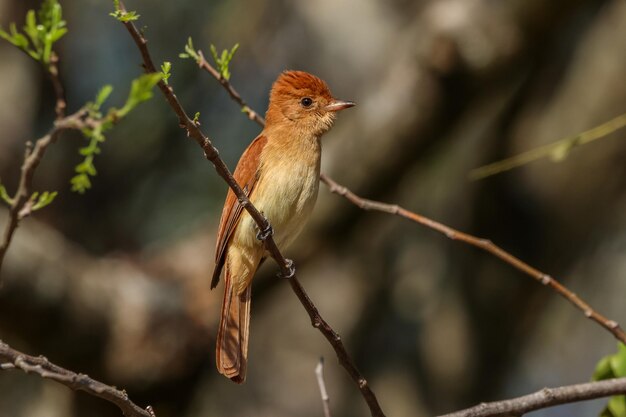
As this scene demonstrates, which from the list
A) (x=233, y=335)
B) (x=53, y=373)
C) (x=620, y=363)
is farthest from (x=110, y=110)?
(x=233, y=335)

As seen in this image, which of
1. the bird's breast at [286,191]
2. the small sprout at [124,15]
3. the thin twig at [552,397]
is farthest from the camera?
the bird's breast at [286,191]

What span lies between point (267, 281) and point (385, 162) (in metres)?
1.27

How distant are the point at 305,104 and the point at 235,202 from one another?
711 millimetres

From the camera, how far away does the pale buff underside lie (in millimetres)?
3900

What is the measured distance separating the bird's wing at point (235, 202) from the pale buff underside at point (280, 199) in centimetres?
3

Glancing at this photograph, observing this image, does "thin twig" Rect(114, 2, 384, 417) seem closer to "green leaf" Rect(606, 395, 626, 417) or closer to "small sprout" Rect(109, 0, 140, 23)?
"small sprout" Rect(109, 0, 140, 23)

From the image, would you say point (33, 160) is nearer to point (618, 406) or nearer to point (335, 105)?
point (618, 406)

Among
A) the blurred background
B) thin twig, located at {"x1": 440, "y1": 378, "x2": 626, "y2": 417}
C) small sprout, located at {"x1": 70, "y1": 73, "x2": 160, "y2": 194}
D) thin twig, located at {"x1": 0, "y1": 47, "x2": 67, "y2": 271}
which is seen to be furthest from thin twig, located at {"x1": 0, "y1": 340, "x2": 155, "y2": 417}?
the blurred background

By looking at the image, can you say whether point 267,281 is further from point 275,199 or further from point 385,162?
point 275,199

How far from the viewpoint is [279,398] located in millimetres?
7801

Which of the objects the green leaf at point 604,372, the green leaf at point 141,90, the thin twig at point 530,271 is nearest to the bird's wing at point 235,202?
the thin twig at point 530,271

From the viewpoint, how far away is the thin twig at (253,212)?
201 cm

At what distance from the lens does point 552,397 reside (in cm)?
262

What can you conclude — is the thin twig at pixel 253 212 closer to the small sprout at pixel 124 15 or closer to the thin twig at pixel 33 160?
the small sprout at pixel 124 15
